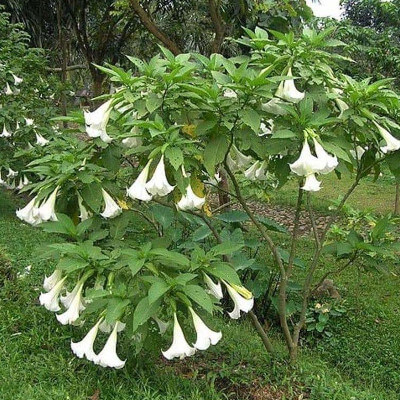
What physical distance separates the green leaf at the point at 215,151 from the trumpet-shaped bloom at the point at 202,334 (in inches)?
20.6

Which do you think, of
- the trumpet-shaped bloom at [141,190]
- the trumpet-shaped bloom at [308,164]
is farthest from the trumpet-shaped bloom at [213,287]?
the trumpet-shaped bloom at [308,164]

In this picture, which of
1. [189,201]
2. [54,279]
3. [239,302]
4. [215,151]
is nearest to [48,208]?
[54,279]

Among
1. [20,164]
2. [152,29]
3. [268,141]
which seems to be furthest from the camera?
[20,164]

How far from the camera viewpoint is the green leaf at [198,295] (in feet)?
6.32

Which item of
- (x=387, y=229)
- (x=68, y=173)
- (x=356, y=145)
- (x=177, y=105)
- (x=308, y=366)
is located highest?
(x=177, y=105)

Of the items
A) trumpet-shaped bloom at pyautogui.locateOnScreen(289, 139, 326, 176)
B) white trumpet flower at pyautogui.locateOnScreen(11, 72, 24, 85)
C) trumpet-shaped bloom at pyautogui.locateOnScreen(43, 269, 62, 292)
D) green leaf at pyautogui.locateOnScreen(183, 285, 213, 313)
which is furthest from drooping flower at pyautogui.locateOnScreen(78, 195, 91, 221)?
white trumpet flower at pyautogui.locateOnScreen(11, 72, 24, 85)

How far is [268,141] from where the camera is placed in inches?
83.5

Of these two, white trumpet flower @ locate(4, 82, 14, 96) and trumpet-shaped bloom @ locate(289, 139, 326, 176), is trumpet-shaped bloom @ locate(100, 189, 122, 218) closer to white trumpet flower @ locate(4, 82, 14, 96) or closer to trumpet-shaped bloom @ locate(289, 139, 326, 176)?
trumpet-shaped bloom @ locate(289, 139, 326, 176)

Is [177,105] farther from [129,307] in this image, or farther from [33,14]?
[33,14]

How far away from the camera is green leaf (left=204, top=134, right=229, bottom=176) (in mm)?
2062

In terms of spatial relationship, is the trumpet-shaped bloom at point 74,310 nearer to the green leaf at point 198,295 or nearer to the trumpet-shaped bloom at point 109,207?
the trumpet-shaped bloom at point 109,207

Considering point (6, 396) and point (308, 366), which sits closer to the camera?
point (6, 396)

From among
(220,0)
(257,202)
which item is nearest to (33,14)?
(257,202)

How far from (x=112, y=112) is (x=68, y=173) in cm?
Result: 29
